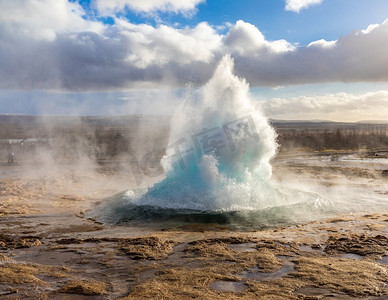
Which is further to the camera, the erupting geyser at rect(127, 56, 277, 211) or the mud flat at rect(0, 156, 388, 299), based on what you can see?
the erupting geyser at rect(127, 56, 277, 211)

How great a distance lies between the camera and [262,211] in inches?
387

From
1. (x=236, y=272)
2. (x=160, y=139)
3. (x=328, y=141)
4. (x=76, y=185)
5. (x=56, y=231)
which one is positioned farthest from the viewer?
(x=328, y=141)

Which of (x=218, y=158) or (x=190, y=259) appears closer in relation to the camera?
(x=190, y=259)

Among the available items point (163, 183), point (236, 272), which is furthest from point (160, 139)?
point (236, 272)

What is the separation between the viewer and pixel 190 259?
6145 millimetres

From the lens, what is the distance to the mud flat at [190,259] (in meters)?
4.89

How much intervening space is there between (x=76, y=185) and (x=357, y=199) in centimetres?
1124

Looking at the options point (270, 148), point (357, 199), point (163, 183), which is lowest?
point (357, 199)

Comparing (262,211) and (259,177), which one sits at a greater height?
(259,177)

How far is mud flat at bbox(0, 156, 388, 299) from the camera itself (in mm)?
4895

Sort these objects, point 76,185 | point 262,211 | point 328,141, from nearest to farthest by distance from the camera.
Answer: point 262,211
point 76,185
point 328,141

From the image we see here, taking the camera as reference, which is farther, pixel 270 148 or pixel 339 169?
pixel 339 169

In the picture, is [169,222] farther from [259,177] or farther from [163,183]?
[259,177]

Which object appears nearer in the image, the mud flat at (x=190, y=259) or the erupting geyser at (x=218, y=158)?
the mud flat at (x=190, y=259)
